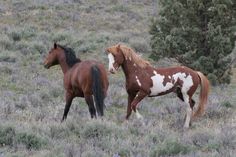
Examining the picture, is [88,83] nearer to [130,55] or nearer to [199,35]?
[130,55]

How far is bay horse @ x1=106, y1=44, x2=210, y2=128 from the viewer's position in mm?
9836

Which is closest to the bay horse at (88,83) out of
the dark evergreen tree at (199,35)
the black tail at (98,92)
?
the black tail at (98,92)

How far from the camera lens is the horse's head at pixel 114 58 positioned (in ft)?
32.1

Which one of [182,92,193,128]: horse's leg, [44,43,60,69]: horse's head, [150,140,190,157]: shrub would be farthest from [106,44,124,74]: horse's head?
[150,140,190,157]: shrub

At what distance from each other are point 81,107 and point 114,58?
292 cm

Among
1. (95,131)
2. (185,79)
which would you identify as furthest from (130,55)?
(95,131)

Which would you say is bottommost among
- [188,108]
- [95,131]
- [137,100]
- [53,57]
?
[188,108]

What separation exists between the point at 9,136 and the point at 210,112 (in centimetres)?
525

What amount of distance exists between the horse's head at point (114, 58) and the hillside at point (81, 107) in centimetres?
101

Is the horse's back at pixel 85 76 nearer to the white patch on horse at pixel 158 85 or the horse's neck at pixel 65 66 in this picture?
the horse's neck at pixel 65 66

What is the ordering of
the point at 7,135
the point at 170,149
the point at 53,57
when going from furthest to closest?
the point at 53,57 → the point at 7,135 → the point at 170,149

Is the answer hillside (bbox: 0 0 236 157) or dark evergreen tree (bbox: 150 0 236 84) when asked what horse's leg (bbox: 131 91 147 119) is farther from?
dark evergreen tree (bbox: 150 0 236 84)

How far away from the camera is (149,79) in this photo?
9883mm

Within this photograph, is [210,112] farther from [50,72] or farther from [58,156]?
[50,72]
